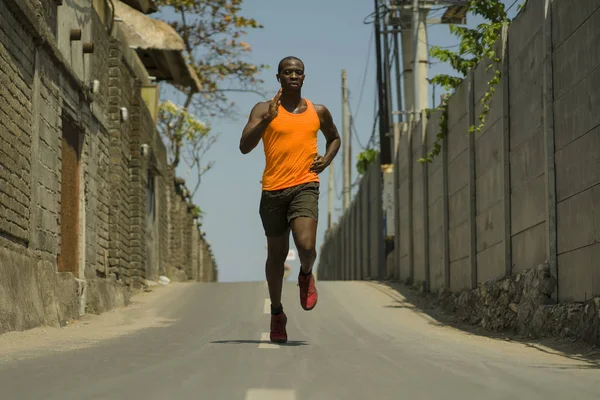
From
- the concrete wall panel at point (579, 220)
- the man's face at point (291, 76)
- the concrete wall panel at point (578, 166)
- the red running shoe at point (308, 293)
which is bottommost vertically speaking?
the red running shoe at point (308, 293)

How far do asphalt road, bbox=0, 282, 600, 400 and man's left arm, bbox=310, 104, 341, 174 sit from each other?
136 cm

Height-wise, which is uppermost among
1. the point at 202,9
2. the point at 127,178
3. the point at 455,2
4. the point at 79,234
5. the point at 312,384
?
the point at 202,9

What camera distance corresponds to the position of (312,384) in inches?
209

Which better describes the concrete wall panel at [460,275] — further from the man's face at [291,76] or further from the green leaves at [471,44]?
the man's face at [291,76]

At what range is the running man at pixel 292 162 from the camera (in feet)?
26.5

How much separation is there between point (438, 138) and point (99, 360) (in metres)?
9.73

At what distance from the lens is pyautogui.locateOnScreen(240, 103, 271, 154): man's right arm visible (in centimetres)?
803

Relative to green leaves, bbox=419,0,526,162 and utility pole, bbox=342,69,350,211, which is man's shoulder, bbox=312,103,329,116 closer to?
green leaves, bbox=419,0,526,162

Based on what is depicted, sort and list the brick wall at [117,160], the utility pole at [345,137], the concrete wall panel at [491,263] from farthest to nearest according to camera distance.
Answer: the utility pole at [345,137] → the brick wall at [117,160] → the concrete wall panel at [491,263]

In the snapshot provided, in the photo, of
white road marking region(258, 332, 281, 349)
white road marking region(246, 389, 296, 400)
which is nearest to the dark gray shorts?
white road marking region(258, 332, 281, 349)

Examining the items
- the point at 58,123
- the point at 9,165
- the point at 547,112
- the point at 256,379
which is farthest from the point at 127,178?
the point at 256,379

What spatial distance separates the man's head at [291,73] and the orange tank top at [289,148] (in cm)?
19

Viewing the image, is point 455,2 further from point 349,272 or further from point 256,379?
point 256,379

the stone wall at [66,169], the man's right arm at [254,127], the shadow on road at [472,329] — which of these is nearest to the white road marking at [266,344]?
the man's right arm at [254,127]
